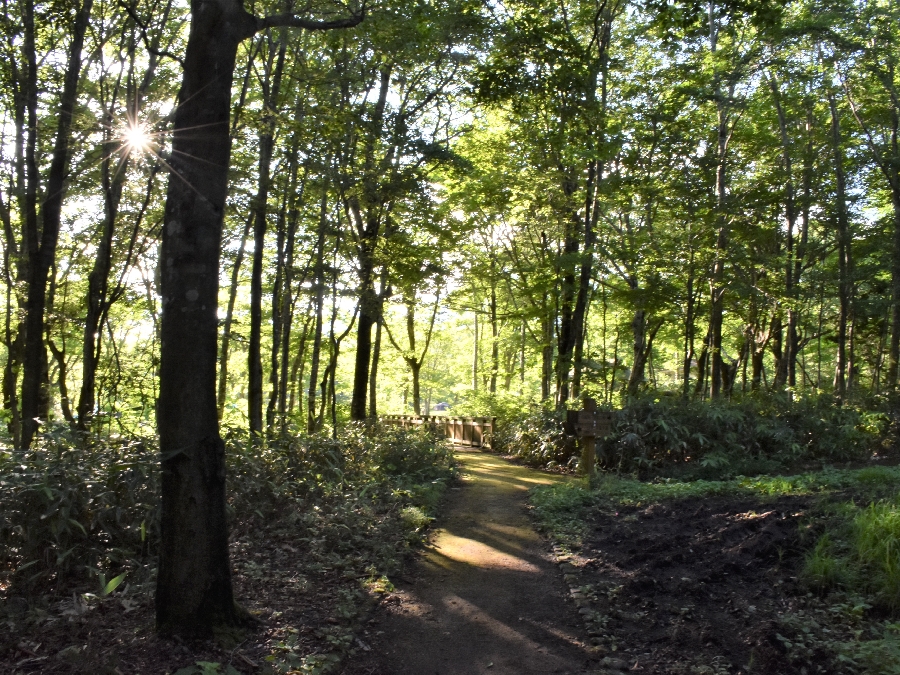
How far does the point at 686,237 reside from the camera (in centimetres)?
1683

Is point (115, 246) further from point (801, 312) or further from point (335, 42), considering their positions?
point (801, 312)

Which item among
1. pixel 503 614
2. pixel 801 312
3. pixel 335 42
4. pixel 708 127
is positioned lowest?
pixel 503 614

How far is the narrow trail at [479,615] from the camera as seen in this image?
4301mm

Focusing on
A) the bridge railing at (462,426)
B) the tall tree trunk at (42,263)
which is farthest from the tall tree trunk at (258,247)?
the bridge railing at (462,426)

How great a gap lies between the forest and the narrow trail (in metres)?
0.51

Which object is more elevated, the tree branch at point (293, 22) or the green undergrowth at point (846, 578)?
the tree branch at point (293, 22)

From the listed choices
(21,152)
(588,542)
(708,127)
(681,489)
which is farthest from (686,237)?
(21,152)

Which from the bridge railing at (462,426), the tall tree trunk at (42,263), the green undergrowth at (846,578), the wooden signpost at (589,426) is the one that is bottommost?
the bridge railing at (462,426)

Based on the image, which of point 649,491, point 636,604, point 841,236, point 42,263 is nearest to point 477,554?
point 636,604

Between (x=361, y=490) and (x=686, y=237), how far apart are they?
12.1 meters

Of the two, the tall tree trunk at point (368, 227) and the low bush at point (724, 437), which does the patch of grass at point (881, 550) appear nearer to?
the low bush at point (724, 437)

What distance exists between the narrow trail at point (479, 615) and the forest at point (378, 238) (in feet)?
1.66

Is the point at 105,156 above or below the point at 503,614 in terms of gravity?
above

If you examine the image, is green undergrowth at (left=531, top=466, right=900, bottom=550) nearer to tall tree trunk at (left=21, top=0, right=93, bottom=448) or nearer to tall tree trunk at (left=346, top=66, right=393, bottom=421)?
tall tree trunk at (left=346, top=66, right=393, bottom=421)
